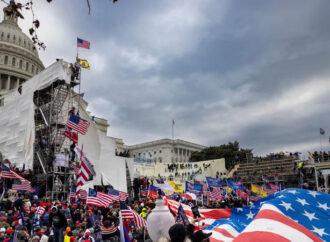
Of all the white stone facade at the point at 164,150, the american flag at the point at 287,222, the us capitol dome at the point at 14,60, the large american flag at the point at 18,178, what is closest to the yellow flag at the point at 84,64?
the large american flag at the point at 18,178

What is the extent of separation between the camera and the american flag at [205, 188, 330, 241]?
474 cm

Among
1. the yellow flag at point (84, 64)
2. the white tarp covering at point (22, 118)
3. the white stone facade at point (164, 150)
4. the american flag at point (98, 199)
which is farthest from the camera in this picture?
the white stone facade at point (164, 150)

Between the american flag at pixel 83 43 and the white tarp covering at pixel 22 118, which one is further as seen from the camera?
the american flag at pixel 83 43

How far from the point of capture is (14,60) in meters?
69.8

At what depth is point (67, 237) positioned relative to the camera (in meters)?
8.77

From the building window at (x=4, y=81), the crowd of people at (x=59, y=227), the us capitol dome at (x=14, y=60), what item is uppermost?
the us capitol dome at (x=14, y=60)

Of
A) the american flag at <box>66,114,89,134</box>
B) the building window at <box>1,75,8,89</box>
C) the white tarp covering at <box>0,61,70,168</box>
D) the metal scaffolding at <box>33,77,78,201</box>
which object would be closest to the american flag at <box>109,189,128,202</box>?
the american flag at <box>66,114,89,134</box>

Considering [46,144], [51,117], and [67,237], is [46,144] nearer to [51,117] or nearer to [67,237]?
[51,117]

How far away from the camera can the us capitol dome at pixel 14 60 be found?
67.3 metres

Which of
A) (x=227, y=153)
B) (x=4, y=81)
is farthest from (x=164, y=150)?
(x=4, y=81)

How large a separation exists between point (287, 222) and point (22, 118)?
2962cm

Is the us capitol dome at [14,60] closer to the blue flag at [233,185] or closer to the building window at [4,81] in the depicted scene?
the building window at [4,81]

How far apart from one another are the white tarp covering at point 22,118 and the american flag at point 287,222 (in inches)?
902

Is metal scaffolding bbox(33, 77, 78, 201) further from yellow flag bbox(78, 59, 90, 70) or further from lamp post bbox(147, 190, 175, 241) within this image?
lamp post bbox(147, 190, 175, 241)
